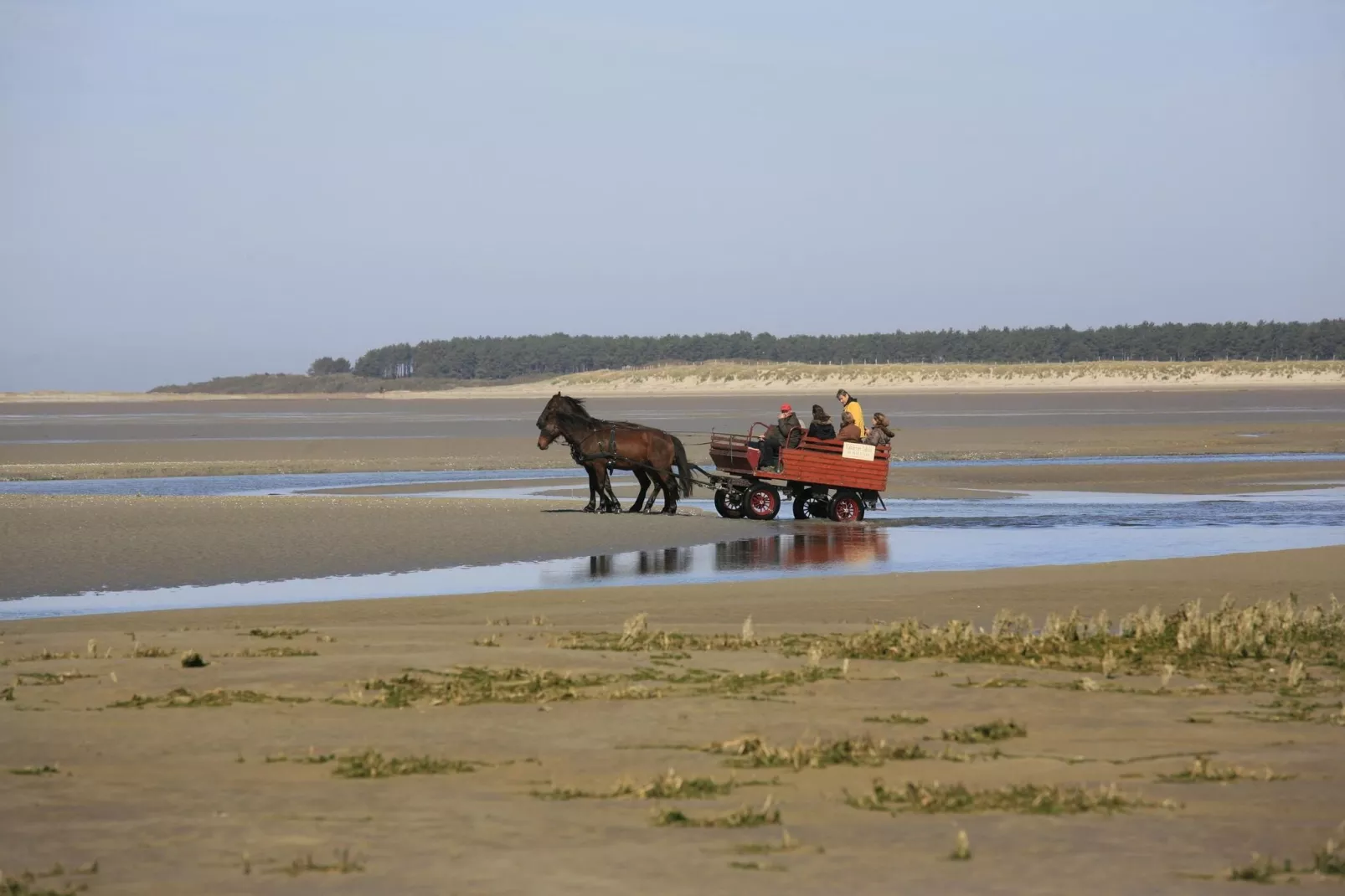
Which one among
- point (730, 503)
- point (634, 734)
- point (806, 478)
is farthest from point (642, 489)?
point (634, 734)

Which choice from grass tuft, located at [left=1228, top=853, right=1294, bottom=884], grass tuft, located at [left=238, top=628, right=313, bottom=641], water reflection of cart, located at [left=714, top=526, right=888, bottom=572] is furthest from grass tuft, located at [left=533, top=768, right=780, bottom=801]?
water reflection of cart, located at [left=714, top=526, right=888, bottom=572]

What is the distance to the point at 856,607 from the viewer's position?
15.5 meters

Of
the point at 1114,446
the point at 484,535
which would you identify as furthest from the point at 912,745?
the point at 1114,446

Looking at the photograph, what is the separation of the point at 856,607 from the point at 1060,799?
790cm

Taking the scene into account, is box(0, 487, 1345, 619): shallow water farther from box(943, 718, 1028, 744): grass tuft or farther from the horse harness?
box(943, 718, 1028, 744): grass tuft

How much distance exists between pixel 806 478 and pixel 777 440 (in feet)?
2.69

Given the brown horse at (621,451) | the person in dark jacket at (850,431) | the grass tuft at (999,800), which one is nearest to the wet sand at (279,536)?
the brown horse at (621,451)

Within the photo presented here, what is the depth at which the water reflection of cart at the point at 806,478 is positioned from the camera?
25484mm

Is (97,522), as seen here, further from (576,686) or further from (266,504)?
(576,686)

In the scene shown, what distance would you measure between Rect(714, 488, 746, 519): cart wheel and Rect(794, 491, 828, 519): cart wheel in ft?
2.80

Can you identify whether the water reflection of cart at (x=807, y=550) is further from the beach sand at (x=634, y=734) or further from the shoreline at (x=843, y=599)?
the beach sand at (x=634, y=734)

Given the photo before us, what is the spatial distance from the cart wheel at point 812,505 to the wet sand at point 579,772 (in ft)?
40.5

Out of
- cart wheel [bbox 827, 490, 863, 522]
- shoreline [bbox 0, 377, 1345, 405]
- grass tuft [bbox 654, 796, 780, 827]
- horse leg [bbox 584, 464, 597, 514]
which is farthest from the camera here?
shoreline [bbox 0, 377, 1345, 405]

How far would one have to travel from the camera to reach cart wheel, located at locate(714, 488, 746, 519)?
86.1ft
